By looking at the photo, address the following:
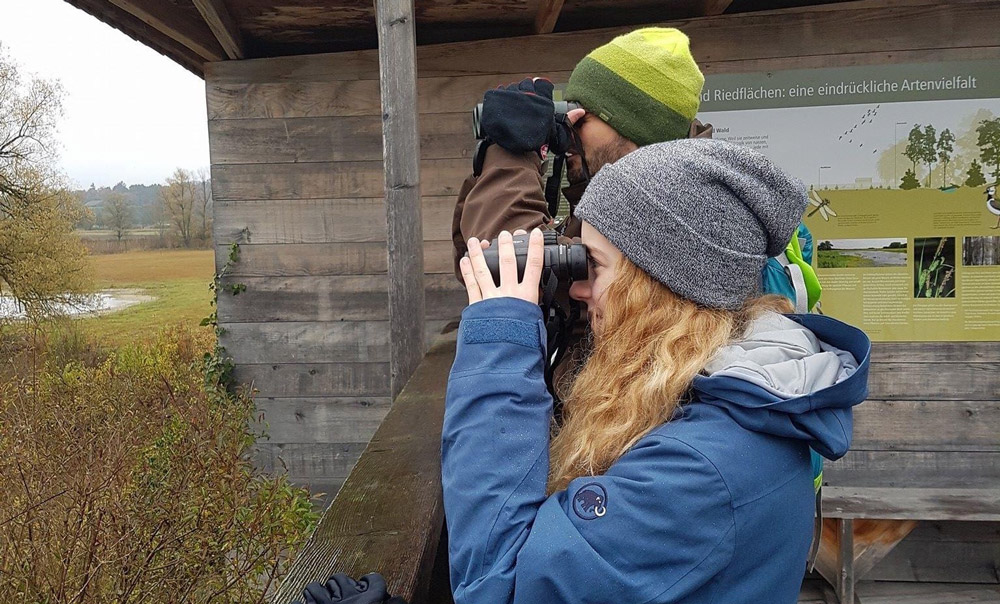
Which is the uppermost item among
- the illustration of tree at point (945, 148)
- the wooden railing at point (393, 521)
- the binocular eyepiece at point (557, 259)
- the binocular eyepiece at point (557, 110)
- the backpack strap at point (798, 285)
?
the illustration of tree at point (945, 148)

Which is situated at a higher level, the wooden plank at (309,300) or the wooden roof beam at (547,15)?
the wooden roof beam at (547,15)

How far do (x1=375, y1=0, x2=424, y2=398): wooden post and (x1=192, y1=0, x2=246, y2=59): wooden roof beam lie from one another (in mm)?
1280

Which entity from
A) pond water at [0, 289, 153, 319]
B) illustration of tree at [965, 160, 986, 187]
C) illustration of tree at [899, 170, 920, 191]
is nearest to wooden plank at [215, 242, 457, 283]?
illustration of tree at [899, 170, 920, 191]

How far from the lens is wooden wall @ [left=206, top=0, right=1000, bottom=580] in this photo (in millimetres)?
3338

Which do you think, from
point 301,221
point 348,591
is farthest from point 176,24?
point 348,591

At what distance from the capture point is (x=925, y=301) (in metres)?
3.28

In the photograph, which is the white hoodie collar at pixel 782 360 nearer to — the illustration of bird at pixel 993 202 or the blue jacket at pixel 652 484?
the blue jacket at pixel 652 484

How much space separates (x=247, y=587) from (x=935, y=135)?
11.0 feet

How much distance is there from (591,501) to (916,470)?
3.34 metres

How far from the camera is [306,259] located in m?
3.75

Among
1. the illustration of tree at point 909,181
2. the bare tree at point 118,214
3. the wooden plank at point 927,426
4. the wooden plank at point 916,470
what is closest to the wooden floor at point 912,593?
the wooden plank at point 916,470

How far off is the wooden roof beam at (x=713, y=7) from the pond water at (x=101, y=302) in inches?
202

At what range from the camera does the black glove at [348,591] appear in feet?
3.00

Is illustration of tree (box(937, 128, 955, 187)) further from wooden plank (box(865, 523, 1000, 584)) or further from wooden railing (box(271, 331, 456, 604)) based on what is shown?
wooden railing (box(271, 331, 456, 604))
